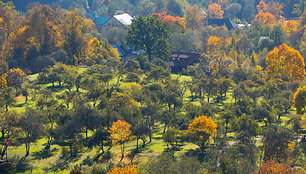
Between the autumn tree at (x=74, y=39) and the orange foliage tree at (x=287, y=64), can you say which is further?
the autumn tree at (x=74, y=39)

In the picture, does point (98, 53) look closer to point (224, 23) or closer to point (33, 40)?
point (33, 40)

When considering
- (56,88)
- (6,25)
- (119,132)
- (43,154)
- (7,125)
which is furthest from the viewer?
(6,25)

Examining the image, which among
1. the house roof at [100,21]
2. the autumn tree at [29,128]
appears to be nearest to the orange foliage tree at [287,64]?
the autumn tree at [29,128]

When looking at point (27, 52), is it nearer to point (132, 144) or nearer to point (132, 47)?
point (132, 47)

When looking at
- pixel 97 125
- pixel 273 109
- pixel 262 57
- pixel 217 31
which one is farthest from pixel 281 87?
pixel 217 31

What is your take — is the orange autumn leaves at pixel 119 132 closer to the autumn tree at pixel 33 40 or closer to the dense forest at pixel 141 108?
the dense forest at pixel 141 108

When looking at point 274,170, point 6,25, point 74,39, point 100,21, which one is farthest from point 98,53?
point 100,21
